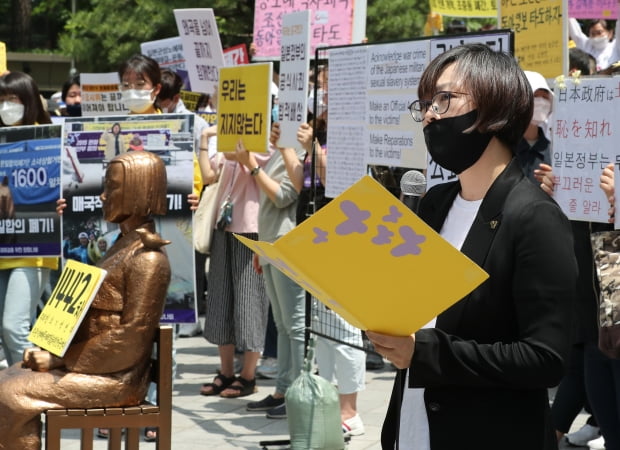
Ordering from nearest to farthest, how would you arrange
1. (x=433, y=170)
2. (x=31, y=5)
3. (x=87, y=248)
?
(x=433, y=170) → (x=87, y=248) → (x=31, y=5)

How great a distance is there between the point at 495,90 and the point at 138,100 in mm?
5061

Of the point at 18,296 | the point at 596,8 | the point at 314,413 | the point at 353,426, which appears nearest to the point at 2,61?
the point at 18,296

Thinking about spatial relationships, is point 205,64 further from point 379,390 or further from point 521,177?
point 521,177

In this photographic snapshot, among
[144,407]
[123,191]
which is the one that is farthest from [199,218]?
[144,407]

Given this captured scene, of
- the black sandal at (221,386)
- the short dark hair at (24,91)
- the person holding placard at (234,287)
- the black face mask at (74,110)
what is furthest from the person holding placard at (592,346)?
the black face mask at (74,110)

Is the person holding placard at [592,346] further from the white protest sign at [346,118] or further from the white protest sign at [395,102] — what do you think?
the white protest sign at [346,118]

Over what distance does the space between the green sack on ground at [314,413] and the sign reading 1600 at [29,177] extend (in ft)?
6.84

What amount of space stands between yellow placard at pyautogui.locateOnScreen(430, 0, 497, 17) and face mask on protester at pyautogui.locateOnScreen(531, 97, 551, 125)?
3951 millimetres

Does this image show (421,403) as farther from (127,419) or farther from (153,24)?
(153,24)

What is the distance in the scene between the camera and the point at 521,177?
263 centimetres

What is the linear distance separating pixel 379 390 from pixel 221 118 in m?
2.24

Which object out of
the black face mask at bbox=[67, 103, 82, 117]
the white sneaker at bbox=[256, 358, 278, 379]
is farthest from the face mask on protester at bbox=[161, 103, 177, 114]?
the black face mask at bbox=[67, 103, 82, 117]

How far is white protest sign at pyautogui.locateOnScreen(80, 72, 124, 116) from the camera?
867cm

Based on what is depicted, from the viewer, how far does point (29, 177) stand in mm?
6734
